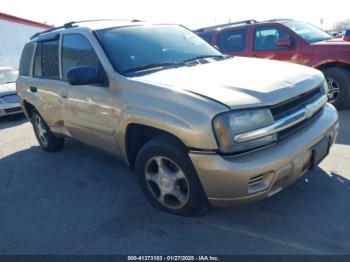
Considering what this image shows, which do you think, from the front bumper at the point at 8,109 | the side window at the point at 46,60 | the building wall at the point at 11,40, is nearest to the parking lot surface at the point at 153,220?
the side window at the point at 46,60

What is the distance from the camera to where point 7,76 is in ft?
33.3

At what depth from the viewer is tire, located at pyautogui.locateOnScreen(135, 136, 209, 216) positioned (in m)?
2.88

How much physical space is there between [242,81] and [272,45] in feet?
15.1

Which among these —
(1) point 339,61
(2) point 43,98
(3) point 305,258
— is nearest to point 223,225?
(3) point 305,258

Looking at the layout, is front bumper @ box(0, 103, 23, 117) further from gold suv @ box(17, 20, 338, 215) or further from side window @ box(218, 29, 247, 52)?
side window @ box(218, 29, 247, 52)

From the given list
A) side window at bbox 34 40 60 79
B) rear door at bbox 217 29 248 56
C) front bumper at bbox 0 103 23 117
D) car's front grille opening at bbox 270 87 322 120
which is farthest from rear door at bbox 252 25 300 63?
front bumper at bbox 0 103 23 117

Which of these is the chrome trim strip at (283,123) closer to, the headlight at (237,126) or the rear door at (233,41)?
the headlight at (237,126)

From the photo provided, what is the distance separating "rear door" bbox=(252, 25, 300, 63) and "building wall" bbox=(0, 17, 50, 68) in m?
16.4

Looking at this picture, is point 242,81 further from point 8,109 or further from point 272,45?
point 8,109

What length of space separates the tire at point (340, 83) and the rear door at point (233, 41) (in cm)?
178

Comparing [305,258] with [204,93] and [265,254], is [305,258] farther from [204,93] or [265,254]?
[204,93]

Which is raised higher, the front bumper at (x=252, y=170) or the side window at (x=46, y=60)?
the side window at (x=46, y=60)

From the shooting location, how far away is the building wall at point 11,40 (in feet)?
64.0

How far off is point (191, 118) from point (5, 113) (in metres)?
7.41
